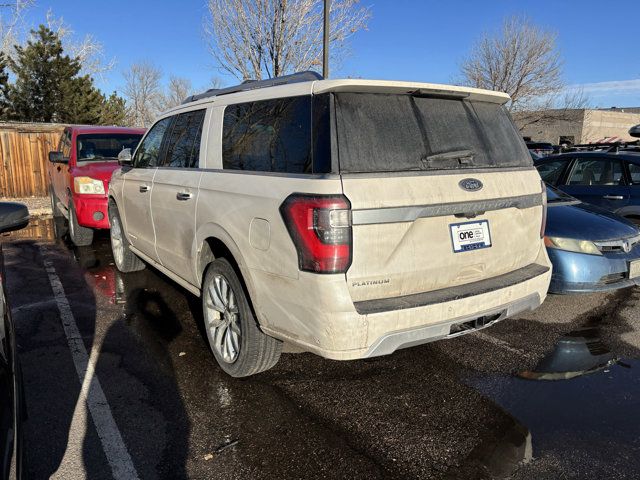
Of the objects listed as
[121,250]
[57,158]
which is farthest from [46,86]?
[121,250]

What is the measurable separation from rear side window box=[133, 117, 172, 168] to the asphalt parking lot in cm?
155

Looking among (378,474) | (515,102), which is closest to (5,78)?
(378,474)

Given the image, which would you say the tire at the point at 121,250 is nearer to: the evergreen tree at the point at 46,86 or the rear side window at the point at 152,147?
the rear side window at the point at 152,147

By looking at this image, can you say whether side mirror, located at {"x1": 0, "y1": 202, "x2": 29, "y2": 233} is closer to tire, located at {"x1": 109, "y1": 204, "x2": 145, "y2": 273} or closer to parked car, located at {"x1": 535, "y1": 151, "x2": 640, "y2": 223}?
tire, located at {"x1": 109, "y1": 204, "x2": 145, "y2": 273}

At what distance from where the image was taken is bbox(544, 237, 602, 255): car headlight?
4652 mm

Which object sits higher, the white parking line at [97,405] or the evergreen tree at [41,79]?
→ the evergreen tree at [41,79]

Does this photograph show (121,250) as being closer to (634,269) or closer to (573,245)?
(573,245)

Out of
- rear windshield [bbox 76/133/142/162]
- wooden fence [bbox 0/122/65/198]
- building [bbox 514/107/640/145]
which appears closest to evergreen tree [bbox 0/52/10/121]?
wooden fence [bbox 0/122/65/198]

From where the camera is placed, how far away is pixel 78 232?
298 inches

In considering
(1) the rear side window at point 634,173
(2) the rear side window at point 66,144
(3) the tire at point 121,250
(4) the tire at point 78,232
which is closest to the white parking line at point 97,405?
(3) the tire at point 121,250

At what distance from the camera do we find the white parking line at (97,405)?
8.32ft

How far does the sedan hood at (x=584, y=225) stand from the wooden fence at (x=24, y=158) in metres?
14.8

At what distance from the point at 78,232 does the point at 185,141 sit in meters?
4.37

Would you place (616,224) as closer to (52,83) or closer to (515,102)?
(52,83)
